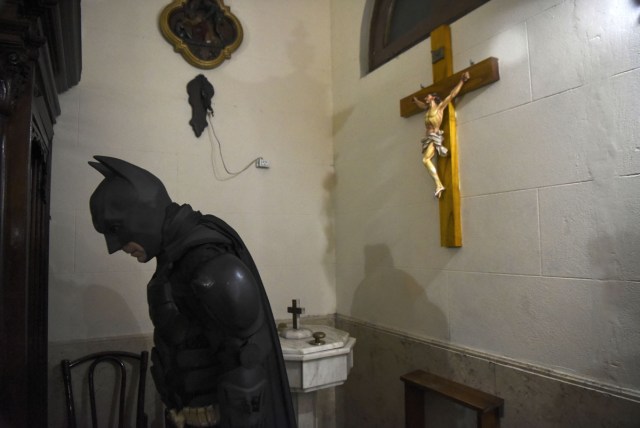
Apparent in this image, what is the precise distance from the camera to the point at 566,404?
151 cm

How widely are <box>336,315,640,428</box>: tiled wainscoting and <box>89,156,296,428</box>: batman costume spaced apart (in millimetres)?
986

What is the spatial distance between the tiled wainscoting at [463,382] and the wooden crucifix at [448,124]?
24.0 inches

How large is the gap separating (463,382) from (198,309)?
54.2 inches

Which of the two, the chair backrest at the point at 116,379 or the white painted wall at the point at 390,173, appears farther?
the chair backrest at the point at 116,379

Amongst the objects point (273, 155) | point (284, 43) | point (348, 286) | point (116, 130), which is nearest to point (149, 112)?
point (116, 130)

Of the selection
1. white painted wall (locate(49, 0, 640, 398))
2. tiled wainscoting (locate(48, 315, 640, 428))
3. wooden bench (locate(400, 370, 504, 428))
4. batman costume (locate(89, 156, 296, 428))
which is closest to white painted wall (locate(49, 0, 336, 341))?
white painted wall (locate(49, 0, 640, 398))

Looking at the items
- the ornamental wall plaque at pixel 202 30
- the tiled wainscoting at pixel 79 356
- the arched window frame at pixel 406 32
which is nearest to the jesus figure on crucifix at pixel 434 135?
the arched window frame at pixel 406 32

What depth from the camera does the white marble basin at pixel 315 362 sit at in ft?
5.99

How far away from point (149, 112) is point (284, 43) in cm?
114

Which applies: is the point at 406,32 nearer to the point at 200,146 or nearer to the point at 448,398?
the point at 200,146

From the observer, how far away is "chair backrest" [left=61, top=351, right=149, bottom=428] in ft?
6.87

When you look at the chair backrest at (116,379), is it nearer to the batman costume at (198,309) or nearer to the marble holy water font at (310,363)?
the marble holy water font at (310,363)

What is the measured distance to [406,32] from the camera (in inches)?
97.7

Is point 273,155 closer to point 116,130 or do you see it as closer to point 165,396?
point 116,130
